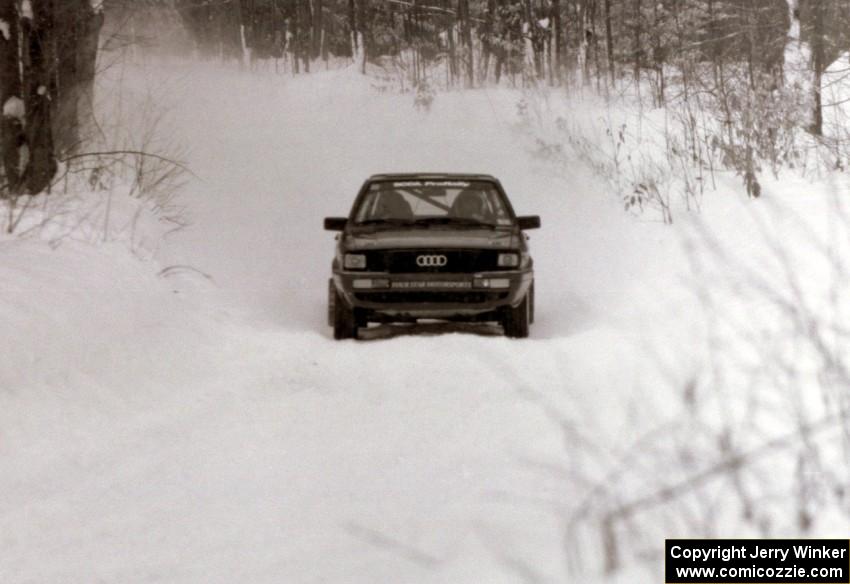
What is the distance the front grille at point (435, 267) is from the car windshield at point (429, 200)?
29.3 inches

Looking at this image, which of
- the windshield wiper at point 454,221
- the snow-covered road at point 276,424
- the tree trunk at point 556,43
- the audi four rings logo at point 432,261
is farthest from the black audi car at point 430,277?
the tree trunk at point 556,43

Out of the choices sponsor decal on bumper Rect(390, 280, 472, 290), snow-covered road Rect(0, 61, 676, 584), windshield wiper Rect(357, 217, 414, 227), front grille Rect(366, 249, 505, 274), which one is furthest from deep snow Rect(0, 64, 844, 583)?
windshield wiper Rect(357, 217, 414, 227)

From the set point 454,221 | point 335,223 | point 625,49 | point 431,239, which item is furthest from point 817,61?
point 625,49

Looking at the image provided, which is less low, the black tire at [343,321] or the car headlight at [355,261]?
the car headlight at [355,261]

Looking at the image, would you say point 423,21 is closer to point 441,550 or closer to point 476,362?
point 476,362

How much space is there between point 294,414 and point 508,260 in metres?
3.54

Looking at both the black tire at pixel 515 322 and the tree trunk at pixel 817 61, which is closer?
the black tire at pixel 515 322

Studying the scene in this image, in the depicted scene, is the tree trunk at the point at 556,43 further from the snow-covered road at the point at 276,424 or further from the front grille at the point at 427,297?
the front grille at the point at 427,297

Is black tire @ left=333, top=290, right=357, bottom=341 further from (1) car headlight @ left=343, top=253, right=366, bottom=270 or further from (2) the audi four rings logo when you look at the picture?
(2) the audi four rings logo

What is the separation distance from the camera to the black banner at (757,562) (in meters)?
2.96

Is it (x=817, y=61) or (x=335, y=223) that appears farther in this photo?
(x=817, y=61)

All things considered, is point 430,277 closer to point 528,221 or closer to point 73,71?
point 528,221

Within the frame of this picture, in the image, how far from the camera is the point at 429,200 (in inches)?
436

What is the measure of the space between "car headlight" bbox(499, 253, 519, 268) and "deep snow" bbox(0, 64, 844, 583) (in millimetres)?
715
